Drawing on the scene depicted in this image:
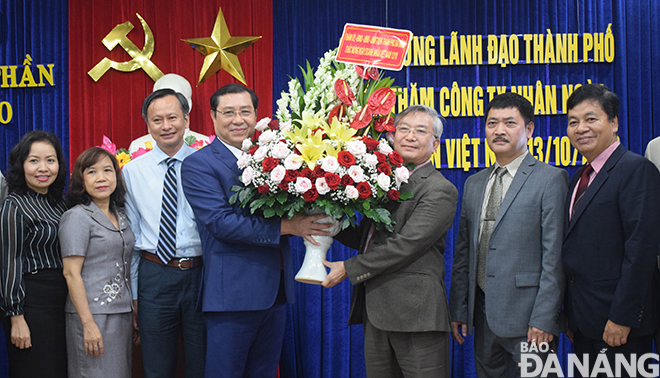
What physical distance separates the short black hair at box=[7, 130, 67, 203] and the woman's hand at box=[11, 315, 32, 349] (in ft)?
1.76

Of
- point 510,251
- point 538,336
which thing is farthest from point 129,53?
point 538,336

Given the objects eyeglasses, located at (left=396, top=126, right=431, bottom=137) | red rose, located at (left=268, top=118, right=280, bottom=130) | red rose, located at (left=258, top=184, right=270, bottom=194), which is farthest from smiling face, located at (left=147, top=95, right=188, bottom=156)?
eyeglasses, located at (left=396, top=126, right=431, bottom=137)

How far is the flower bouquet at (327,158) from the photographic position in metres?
1.80

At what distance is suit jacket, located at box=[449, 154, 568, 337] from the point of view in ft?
6.32

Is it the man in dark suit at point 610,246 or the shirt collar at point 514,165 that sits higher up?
the shirt collar at point 514,165

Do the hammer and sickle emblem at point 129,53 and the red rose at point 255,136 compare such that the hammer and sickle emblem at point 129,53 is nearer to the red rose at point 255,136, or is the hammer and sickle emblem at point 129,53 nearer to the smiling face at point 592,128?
the red rose at point 255,136

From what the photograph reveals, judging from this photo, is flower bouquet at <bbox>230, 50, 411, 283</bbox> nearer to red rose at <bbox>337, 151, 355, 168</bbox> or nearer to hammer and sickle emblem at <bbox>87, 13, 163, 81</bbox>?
red rose at <bbox>337, 151, 355, 168</bbox>

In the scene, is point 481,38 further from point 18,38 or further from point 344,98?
point 18,38

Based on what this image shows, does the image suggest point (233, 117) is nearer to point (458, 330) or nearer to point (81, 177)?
point (81, 177)

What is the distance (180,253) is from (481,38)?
2.55m

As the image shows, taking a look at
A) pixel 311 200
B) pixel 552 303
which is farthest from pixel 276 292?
pixel 552 303

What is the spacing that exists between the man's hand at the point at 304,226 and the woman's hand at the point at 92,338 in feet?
3.04

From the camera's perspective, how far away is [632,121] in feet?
11.4

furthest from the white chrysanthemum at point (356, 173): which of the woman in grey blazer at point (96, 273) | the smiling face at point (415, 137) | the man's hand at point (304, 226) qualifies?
the woman in grey blazer at point (96, 273)
